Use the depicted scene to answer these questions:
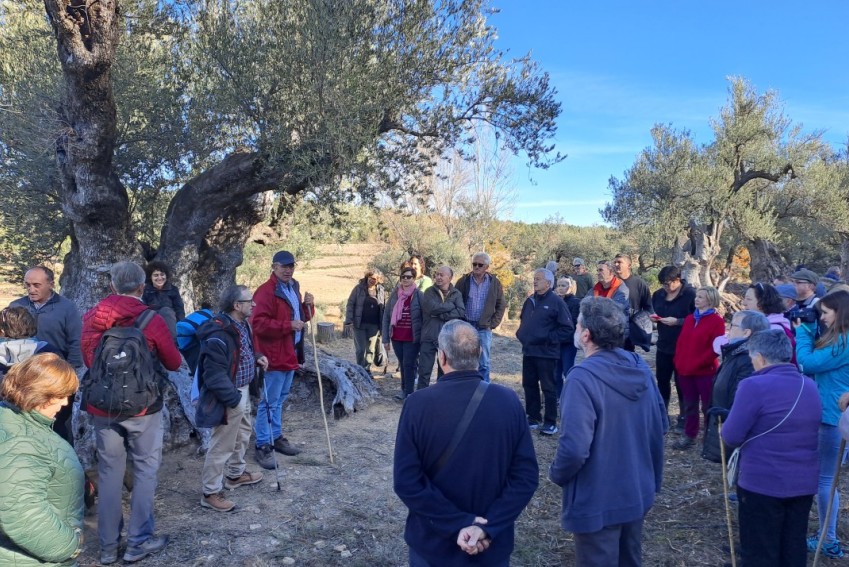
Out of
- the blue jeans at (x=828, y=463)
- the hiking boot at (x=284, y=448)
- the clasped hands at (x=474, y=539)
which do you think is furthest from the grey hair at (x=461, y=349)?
the hiking boot at (x=284, y=448)

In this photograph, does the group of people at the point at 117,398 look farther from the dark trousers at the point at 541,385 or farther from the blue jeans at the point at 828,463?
the blue jeans at the point at 828,463

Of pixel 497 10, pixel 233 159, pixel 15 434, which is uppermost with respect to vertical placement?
pixel 497 10

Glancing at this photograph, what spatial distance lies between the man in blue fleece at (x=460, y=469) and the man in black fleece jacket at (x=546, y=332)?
4231 mm

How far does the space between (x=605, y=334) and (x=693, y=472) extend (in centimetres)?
390

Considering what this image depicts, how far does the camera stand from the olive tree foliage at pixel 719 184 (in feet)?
53.7

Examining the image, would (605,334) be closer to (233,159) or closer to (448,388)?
(448,388)

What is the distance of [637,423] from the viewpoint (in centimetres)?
270

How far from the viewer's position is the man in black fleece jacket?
6578 mm

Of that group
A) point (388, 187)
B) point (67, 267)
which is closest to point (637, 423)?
point (388, 187)

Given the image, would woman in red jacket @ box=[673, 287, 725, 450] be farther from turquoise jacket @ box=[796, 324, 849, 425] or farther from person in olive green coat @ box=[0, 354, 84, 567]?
person in olive green coat @ box=[0, 354, 84, 567]

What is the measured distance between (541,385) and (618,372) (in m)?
4.25

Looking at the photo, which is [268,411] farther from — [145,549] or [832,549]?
[832,549]

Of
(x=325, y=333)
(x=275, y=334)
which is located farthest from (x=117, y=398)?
(x=325, y=333)

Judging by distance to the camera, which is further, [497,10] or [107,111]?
[497,10]
